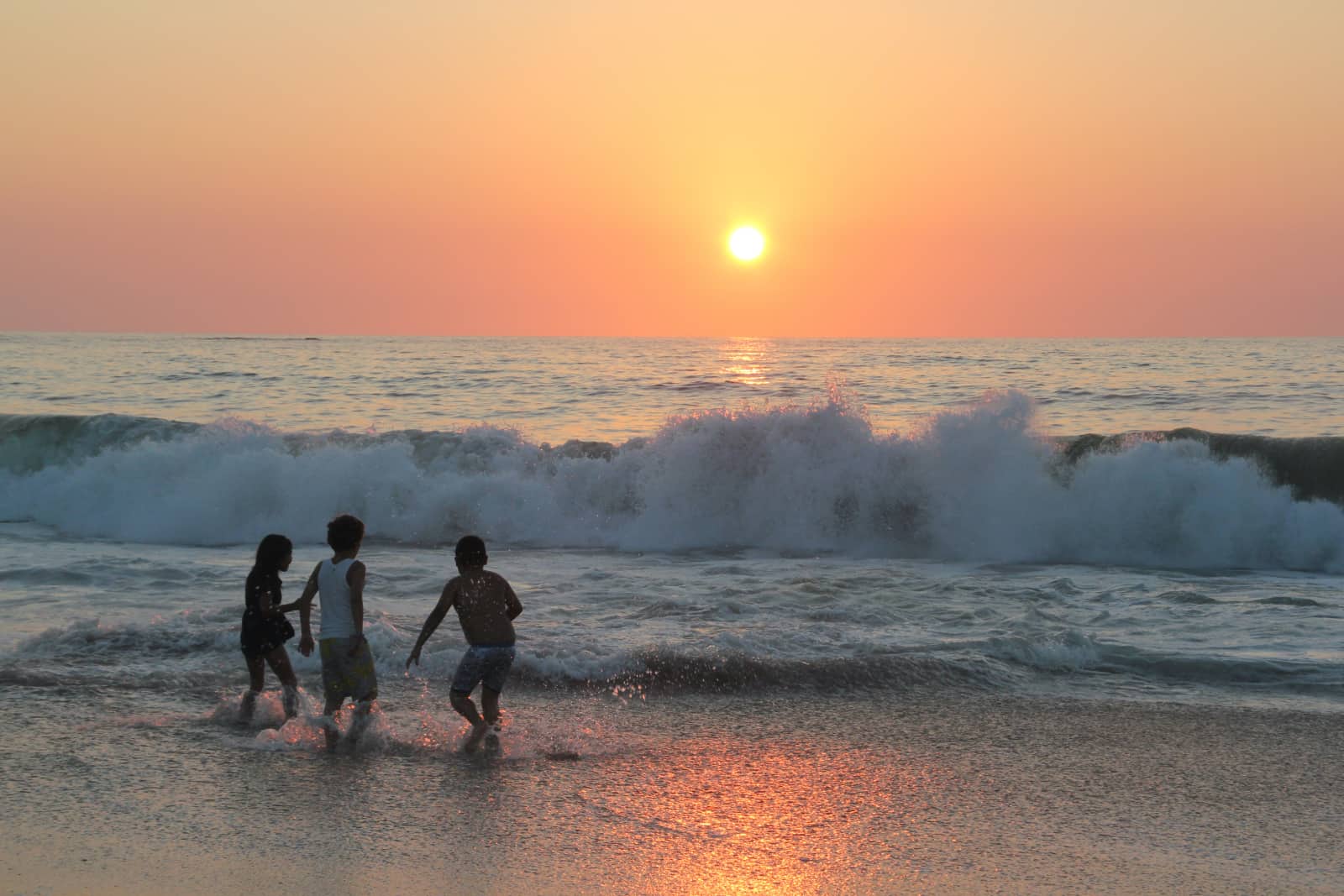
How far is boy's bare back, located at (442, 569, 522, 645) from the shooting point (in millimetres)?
6375

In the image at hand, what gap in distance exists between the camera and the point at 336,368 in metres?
41.1

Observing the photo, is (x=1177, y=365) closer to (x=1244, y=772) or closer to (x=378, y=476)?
(x=378, y=476)

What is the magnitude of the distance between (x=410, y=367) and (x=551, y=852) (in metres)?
38.0

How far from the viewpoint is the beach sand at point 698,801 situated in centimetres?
459

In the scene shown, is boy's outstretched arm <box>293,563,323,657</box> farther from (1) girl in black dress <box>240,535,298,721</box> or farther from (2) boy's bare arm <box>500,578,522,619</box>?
(2) boy's bare arm <box>500,578,522,619</box>

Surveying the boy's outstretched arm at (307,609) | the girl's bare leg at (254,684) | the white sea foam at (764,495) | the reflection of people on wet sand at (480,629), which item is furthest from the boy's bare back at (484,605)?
the white sea foam at (764,495)

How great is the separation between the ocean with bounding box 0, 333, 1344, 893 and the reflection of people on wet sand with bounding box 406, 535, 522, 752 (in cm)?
26

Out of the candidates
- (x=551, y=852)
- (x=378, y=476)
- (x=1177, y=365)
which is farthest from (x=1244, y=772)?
(x=1177, y=365)

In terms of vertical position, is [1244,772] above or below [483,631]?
below

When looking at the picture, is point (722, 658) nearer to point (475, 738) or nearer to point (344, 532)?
point (475, 738)

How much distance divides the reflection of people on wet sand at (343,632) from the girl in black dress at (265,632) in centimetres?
44

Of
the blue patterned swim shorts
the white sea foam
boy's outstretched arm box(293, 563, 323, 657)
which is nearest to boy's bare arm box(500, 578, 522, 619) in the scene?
the blue patterned swim shorts

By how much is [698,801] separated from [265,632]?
2.95m

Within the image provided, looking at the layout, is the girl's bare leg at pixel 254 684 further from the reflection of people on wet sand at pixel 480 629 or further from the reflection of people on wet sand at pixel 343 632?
the reflection of people on wet sand at pixel 480 629
